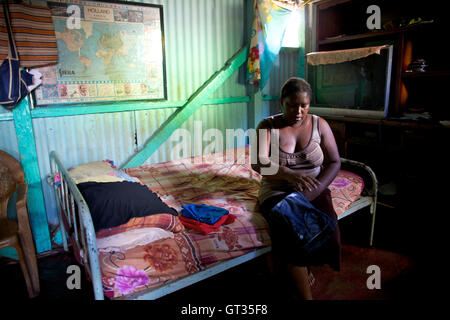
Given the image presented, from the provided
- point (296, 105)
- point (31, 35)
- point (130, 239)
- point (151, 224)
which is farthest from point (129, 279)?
point (31, 35)

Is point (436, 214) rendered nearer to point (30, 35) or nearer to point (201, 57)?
point (201, 57)

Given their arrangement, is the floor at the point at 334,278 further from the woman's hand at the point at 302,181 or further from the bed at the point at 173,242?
the woman's hand at the point at 302,181

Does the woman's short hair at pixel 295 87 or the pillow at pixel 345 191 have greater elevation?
the woman's short hair at pixel 295 87

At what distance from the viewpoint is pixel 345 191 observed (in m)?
2.86

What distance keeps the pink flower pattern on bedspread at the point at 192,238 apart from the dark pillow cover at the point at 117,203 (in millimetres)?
216

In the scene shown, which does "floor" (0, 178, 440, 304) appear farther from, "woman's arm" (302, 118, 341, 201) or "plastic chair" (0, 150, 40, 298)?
"woman's arm" (302, 118, 341, 201)

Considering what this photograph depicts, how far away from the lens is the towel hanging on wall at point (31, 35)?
107 inches

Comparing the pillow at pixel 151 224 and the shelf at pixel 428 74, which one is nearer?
the pillow at pixel 151 224

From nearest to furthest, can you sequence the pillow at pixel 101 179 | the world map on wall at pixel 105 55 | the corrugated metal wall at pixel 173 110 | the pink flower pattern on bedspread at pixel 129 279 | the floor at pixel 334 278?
the pink flower pattern on bedspread at pixel 129 279
the floor at pixel 334 278
the pillow at pixel 101 179
the world map on wall at pixel 105 55
the corrugated metal wall at pixel 173 110

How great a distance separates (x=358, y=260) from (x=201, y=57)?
2.84 m

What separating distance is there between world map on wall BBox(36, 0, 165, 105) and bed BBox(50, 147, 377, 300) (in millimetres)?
710

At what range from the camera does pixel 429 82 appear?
3.73 metres

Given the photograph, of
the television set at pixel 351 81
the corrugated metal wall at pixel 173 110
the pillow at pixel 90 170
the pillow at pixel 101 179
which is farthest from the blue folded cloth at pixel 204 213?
the television set at pixel 351 81

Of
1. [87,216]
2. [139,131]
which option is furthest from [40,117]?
[87,216]
